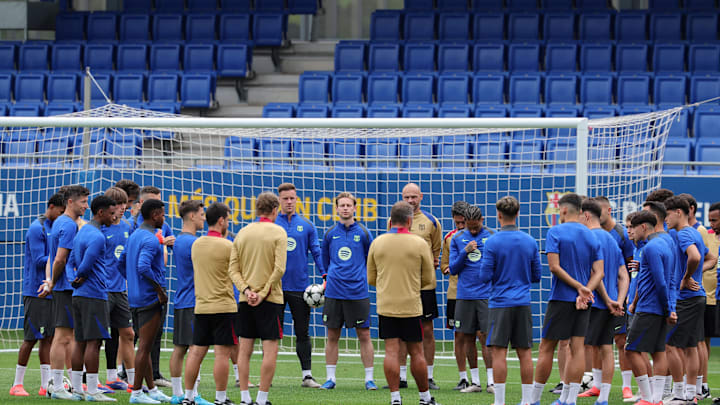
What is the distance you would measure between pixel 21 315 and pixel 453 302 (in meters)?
7.23

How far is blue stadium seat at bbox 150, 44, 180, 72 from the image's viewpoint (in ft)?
64.3

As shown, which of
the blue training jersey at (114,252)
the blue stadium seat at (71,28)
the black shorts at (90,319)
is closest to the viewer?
the black shorts at (90,319)

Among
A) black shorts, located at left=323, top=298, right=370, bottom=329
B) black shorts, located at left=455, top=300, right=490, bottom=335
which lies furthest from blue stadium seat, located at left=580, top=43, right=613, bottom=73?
black shorts, located at left=323, top=298, right=370, bottom=329

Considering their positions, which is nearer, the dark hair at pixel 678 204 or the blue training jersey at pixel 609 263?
the blue training jersey at pixel 609 263

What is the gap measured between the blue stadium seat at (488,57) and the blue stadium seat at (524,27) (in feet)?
2.99

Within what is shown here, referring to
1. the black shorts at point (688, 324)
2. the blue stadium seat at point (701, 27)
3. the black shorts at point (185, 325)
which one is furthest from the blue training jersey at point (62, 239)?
the blue stadium seat at point (701, 27)

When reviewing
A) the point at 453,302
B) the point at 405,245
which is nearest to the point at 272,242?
the point at 405,245

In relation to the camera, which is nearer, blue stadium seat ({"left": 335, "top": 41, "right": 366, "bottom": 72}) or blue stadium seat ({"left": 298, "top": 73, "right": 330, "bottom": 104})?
blue stadium seat ({"left": 298, "top": 73, "right": 330, "bottom": 104})

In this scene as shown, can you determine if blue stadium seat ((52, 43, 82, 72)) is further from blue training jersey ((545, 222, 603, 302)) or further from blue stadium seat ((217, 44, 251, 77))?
blue training jersey ((545, 222, 603, 302))

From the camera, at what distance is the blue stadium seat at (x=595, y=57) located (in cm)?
1791

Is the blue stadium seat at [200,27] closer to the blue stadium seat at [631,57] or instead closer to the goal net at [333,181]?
the goal net at [333,181]

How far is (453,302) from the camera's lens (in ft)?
31.9

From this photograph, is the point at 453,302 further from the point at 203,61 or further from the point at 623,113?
the point at 203,61

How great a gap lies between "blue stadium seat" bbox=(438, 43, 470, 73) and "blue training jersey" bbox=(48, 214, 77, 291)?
1126cm
